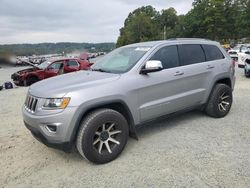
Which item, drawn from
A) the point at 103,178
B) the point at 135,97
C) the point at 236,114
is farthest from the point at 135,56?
the point at 236,114

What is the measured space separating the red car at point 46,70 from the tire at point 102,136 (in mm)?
9770

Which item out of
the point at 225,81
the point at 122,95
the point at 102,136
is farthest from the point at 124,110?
the point at 225,81

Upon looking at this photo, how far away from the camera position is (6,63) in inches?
187

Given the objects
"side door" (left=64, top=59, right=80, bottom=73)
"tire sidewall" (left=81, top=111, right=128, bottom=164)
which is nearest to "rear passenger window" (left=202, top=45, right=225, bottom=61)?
"tire sidewall" (left=81, top=111, right=128, bottom=164)

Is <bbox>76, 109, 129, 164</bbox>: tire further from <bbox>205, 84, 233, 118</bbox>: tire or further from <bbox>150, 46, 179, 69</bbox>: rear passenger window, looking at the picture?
<bbox>205, 84, 233, 118</bbox>: tire

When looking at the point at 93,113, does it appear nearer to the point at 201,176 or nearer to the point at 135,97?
the point at 135,97

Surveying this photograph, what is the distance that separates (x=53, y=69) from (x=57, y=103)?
10431 mm

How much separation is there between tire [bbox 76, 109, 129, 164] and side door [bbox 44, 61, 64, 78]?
10.1 m

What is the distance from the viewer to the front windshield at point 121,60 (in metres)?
4.21

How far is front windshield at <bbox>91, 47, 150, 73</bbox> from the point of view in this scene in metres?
4.21

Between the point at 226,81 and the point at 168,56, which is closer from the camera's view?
the point at 168,56

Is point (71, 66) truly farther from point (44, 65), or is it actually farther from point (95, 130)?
point (95, 130)

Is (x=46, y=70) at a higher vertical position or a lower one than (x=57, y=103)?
lower

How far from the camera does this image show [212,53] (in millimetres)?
5395
